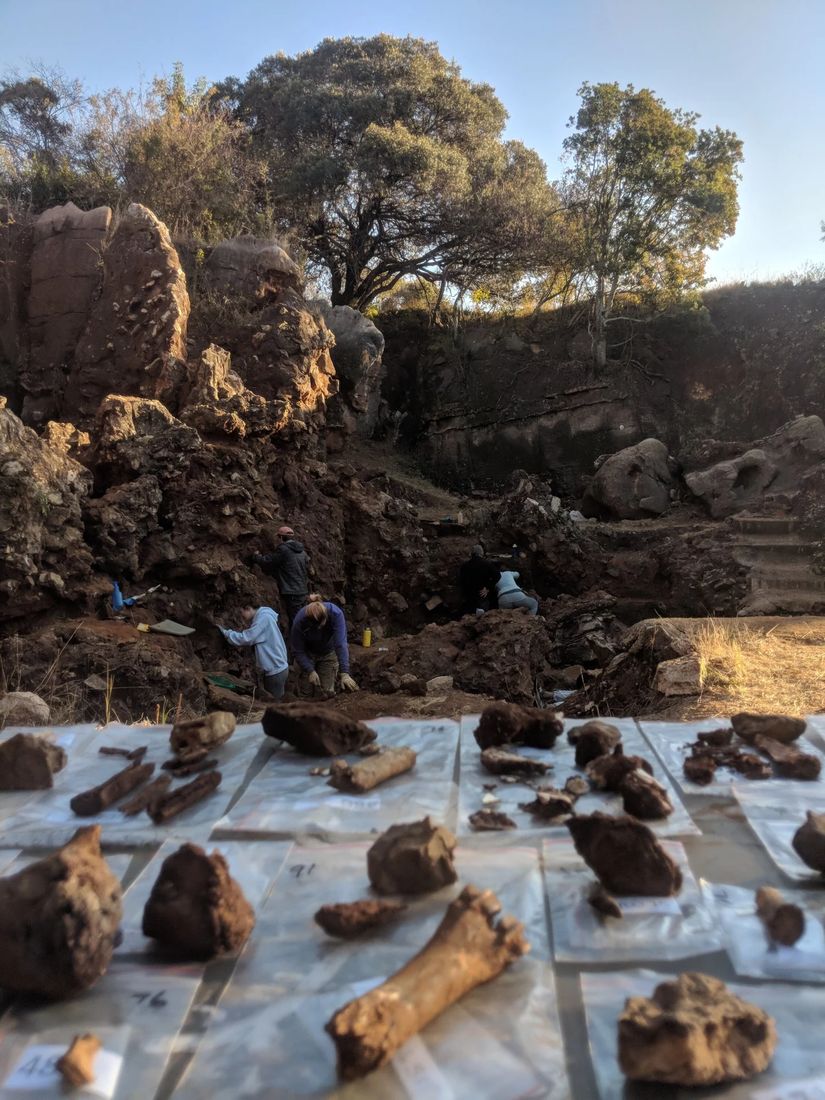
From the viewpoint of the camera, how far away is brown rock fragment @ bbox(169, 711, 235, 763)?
278 centimetres

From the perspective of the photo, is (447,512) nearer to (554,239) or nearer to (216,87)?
(554,239)

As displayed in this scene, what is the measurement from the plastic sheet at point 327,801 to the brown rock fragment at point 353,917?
461 mm

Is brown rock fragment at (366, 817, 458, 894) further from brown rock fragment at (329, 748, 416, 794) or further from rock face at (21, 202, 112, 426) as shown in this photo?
rock face at (21, 202, 112, 426)

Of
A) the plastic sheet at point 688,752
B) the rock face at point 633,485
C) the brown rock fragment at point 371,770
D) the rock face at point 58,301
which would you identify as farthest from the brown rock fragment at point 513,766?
the rock face at point 633,485

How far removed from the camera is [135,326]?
10.2 meters

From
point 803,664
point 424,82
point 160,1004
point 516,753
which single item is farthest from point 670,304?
point 160,1004

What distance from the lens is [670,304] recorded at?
2033 cm

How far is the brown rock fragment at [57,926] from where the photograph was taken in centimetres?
150

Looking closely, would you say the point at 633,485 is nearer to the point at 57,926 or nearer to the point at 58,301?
the point at 58,301

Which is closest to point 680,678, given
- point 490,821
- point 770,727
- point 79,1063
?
point 770,727

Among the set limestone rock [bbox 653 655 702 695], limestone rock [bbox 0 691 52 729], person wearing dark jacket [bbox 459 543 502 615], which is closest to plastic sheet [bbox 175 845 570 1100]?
limestone rock [bbox 0 691 52 729]

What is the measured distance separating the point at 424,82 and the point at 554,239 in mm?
5309

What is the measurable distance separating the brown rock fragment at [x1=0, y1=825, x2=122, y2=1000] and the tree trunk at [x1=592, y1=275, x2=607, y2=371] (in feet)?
67.0

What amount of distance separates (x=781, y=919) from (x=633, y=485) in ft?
52.1
